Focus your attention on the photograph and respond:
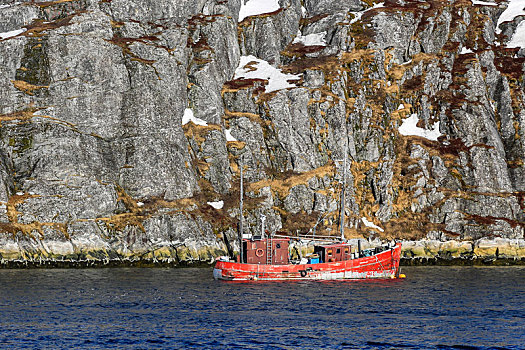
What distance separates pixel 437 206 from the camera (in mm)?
93250

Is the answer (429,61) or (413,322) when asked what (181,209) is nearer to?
(413,322)

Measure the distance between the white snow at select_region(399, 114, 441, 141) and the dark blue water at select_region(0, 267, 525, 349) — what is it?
1739 inches

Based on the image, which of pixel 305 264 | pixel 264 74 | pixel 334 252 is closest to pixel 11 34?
pixel 264 74

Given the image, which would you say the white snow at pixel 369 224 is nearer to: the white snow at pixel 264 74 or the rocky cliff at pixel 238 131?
the rocky cliff at pixel 238 131

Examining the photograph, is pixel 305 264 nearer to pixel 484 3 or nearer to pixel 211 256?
pixel 211 256

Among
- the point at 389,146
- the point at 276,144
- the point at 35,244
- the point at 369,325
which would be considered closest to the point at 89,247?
the point at 35,244

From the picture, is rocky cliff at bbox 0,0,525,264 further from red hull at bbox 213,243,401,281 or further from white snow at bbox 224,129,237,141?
red hull at bbox 213,243,401,281

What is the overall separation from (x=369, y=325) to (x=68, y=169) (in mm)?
58044

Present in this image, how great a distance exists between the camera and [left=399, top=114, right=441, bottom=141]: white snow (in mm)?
105812

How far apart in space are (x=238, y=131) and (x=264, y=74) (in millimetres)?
19530

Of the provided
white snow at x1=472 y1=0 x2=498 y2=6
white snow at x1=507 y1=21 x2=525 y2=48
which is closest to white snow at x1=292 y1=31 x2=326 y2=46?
white snow at x1=472 y1=0 x2=498 y2=6

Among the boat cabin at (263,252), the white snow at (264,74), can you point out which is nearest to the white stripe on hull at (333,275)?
the boat cabin at (263,252)

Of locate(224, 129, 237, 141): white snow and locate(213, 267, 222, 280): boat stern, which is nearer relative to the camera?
locate(213, 267, 222, 280): boat stern

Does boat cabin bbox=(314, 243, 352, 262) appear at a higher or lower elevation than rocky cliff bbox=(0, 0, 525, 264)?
lower
